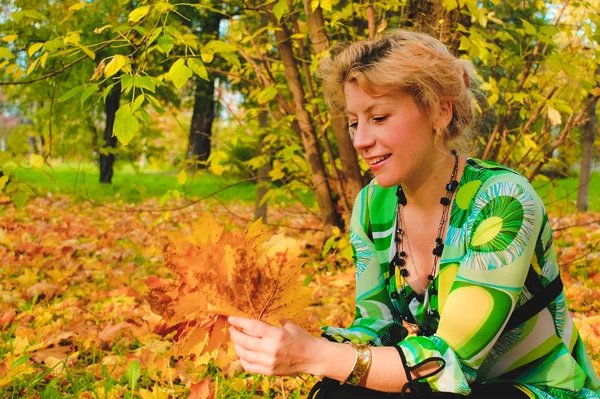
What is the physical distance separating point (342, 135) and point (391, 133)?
86.0 inches

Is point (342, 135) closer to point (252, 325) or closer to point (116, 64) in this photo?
point (116, 64)

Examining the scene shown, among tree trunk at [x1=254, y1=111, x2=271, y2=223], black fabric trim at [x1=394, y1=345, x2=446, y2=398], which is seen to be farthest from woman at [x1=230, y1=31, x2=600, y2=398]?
tree trunk at [x1=254, y1=111, x2=271, y2=223]

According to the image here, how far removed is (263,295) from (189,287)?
0.15 m

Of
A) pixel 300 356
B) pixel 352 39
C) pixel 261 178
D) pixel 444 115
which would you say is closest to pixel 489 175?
pixel 444 115

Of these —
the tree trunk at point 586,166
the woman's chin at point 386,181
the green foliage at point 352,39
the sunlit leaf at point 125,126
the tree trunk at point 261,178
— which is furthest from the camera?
the tree trunk at point 586,166

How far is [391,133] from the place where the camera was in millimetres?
1432

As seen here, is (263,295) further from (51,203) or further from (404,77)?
(51,203)

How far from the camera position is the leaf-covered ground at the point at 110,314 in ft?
6.69

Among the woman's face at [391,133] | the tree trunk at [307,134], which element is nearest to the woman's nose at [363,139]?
the woman's face at [391,133]

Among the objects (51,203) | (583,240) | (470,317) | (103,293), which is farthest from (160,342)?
(51,203)

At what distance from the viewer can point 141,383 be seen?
210 cm

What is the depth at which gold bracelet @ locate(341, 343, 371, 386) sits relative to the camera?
1216 mm

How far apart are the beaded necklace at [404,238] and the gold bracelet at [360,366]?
0.39 m

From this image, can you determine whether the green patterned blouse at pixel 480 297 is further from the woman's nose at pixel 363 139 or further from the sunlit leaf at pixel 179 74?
the sunlit leaf at pixel 179 74
